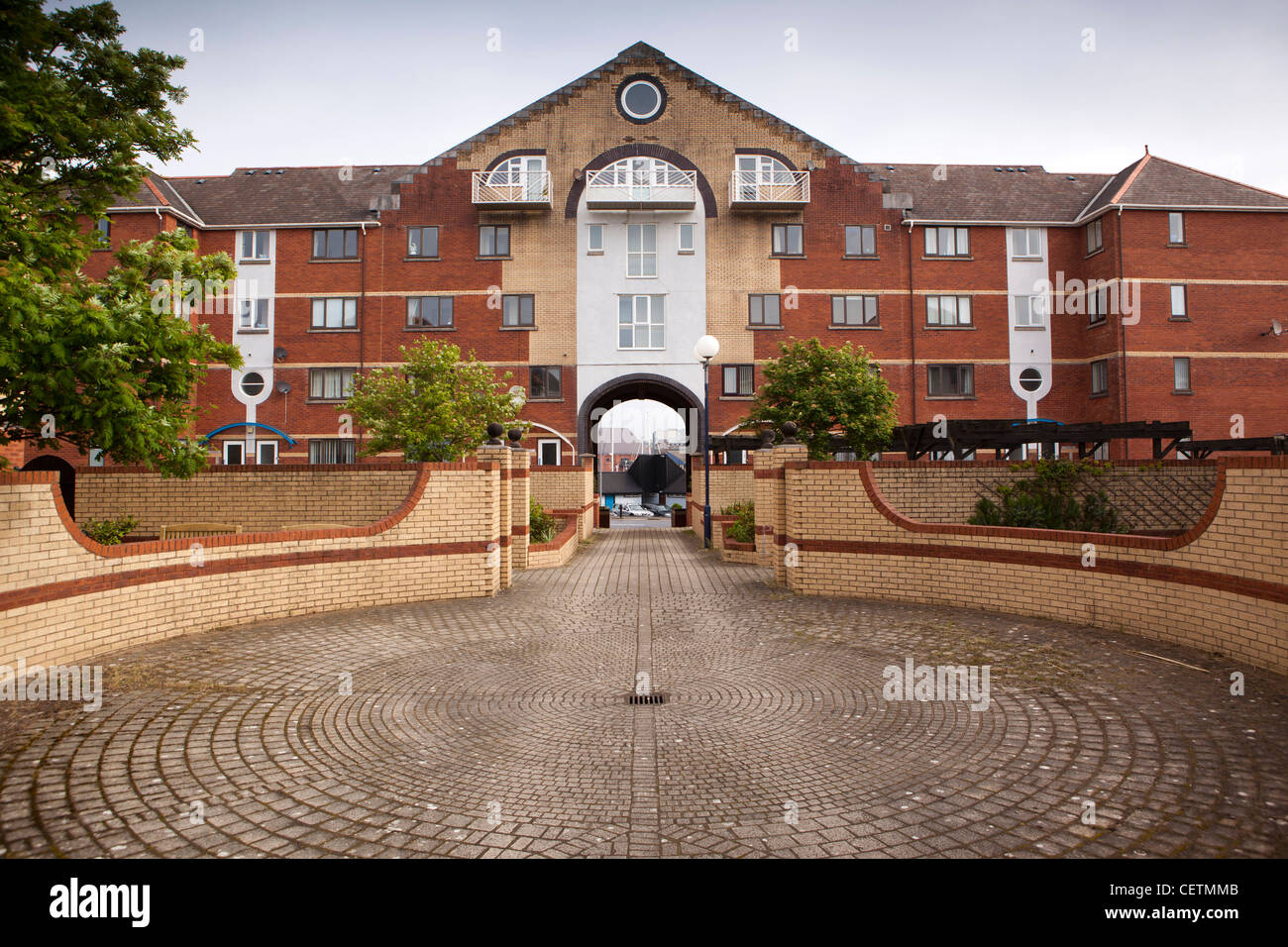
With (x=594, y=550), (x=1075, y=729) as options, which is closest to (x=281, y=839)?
(x=1075, y=729)

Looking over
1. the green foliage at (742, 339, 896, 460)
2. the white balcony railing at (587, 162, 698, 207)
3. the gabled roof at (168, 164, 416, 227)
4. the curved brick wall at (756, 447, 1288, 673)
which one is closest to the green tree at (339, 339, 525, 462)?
the green foliage at (742, 339, 896, 460)

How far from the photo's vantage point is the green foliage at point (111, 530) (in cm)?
1207

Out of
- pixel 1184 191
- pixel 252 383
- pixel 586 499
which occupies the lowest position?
pixel 586 499

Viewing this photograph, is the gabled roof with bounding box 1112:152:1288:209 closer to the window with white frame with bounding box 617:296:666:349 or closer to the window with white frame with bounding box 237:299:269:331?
the window with white frame with bounding box 617:296:666:349

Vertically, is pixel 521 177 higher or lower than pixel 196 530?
higher

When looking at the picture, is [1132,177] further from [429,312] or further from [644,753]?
[644,753]

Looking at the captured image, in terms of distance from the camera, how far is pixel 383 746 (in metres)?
4.92

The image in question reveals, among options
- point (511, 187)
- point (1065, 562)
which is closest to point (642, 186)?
point (511, 187)

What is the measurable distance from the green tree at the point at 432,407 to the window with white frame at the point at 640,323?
37.4ft

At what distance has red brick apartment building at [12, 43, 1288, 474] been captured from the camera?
31375 millimetres

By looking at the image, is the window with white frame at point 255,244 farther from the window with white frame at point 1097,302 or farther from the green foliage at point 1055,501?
the window with white frame at point 1097,302

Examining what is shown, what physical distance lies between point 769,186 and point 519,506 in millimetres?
23592

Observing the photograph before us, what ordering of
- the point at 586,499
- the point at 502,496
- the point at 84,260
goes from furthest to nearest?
the point at 586,499, the point at 502,496, the point at 84,260

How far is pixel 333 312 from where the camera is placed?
31578 millimetres
